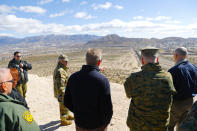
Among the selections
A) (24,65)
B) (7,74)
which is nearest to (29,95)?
(24,65)

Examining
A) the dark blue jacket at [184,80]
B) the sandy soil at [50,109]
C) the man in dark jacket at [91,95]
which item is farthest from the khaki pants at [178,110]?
the sandy soil at [50,109]

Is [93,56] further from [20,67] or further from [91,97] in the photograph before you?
[20,67]

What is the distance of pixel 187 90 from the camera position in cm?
329

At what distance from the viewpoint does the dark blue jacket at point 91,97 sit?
272 cm

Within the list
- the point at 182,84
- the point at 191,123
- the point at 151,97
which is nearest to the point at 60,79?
the point at 151,97

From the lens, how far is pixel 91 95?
2.73 metres

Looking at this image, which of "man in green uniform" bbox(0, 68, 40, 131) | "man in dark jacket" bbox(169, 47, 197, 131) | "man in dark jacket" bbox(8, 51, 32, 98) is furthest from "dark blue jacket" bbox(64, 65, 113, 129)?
"man in dark jacket" bbox(8, 51, 32, 98)

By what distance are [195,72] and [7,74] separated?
136 inches

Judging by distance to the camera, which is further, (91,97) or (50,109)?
(50,109)

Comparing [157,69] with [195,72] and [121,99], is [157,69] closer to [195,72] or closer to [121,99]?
[195,72]

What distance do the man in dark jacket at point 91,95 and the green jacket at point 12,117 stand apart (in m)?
1.08

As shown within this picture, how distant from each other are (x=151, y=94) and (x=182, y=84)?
42.5 inches

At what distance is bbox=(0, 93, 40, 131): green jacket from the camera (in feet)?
5.49

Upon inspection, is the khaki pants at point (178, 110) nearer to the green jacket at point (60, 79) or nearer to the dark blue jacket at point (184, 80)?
the dark blue jacket at point (184, 80)
